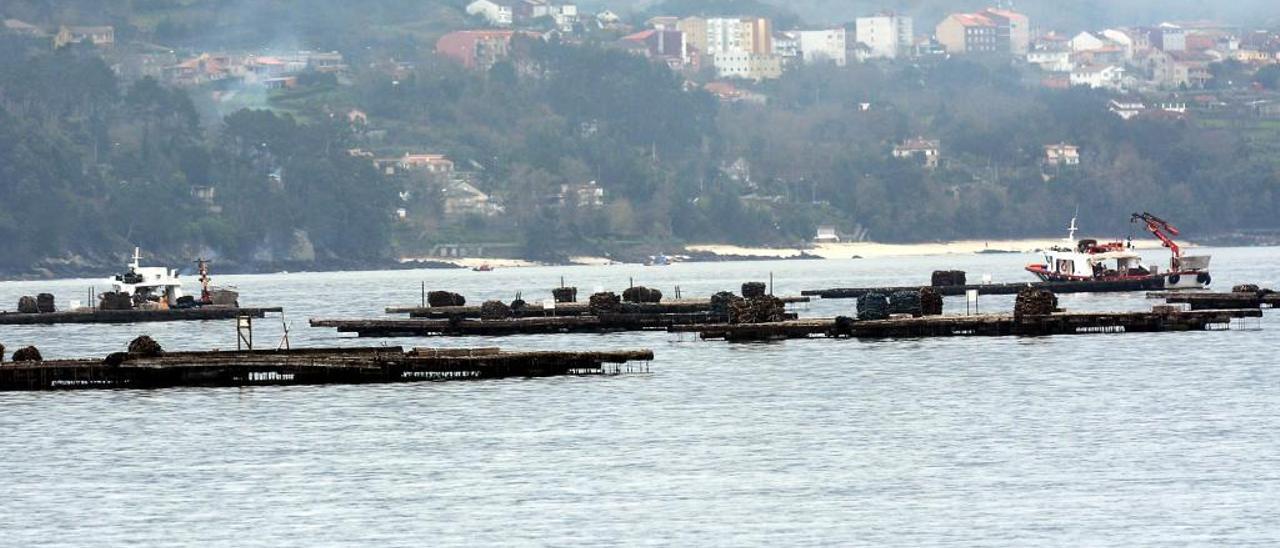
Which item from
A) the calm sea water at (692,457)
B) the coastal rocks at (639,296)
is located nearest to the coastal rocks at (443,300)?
the coastal rocks at (639,296)

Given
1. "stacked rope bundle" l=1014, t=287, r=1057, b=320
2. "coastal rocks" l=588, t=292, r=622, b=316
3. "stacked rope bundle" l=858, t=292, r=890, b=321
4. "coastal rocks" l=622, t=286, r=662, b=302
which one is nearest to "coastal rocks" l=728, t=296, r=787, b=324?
Answer: "stacked rope bundle" l=858, t=292, r=890, b=321

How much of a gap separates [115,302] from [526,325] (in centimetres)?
3900

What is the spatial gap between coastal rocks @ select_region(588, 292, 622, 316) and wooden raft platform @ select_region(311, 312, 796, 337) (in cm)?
94

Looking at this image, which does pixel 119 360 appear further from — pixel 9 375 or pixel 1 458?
pixel 1 458

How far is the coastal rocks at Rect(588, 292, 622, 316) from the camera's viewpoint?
127375 millimetres

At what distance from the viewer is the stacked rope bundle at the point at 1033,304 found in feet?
367

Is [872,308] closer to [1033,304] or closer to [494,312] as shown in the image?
[1033,304]

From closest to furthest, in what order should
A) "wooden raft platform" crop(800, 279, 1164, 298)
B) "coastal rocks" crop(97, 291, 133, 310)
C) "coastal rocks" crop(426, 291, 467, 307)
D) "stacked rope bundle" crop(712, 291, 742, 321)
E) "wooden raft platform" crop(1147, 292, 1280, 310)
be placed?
"stacked rope bundle" crop(712, 291, 742, 321)
"wooden raft platform" crop(1147, 292, 1280, 310)
"coastal rocks" crop(426, 291, 467, 307)
"coastal rocks" crop(97, 291, 133, 310)
"wooden raft platform" crop(800, 279, 1164, 298)

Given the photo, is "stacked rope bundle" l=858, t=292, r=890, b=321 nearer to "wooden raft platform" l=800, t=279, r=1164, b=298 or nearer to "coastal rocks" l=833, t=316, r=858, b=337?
"coastal rocks" l=833, t=316, r=858, b=337

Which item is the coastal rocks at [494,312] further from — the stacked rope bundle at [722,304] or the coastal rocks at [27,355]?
the coastal rocks at [27,355]

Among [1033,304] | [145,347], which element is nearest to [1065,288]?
[1033,304]

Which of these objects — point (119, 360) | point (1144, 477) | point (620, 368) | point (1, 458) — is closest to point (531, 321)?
point (620, 368)

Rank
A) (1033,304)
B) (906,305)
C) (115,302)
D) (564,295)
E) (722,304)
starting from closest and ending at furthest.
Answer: (1033,304) → (906,305) → (722,304) → (564,295) → (115,302)

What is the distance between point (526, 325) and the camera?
401 ft
